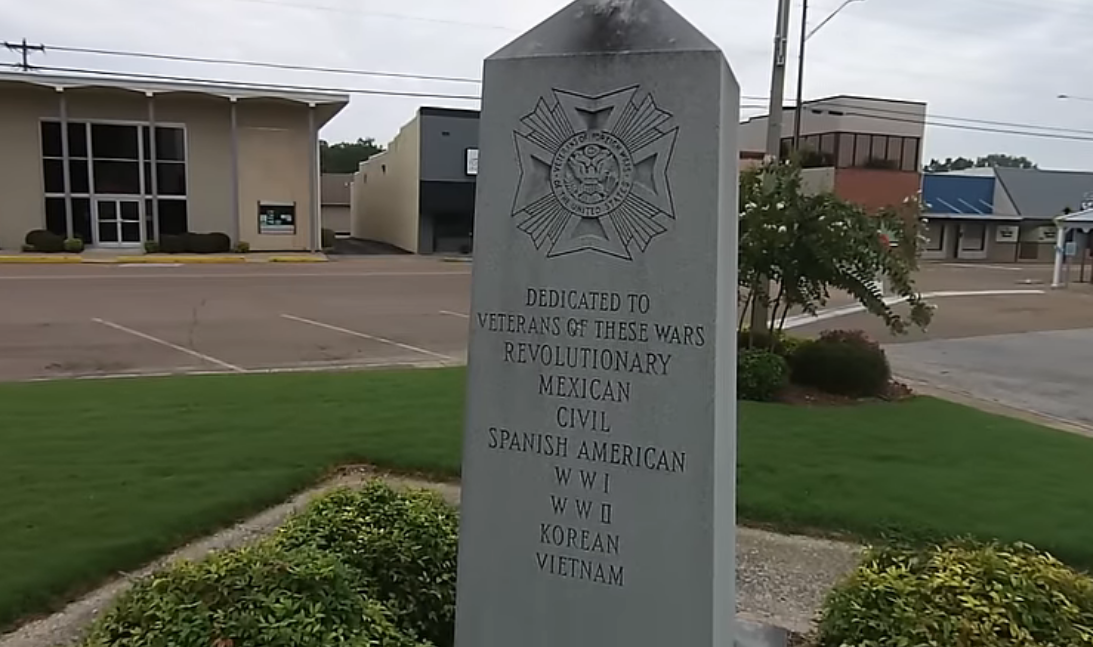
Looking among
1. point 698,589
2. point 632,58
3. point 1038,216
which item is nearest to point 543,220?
point 632,58

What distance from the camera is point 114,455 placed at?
7.35m

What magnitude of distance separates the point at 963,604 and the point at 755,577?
78.7 inches

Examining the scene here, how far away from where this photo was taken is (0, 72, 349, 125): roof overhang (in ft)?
116

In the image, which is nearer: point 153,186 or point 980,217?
point 153,186

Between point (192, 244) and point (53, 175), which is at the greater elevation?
point (53, 175)

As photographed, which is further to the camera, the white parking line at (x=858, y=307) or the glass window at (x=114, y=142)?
the glass window at (x=114, y=142)

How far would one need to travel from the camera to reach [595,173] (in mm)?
3240

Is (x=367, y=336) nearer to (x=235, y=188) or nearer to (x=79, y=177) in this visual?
(x=235, y=188)

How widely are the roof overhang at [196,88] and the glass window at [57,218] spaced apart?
4.41 meters

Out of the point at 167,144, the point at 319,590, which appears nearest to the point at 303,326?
the point at 319,590

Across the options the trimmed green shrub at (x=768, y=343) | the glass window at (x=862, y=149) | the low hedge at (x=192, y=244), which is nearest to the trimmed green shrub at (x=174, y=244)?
the low hedge at (x=192, y=244)

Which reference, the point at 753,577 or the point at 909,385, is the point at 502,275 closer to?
the point at 753,577

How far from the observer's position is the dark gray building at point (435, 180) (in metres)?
44.2

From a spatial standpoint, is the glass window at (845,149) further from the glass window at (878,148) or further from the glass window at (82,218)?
the glass window at (82,218)
